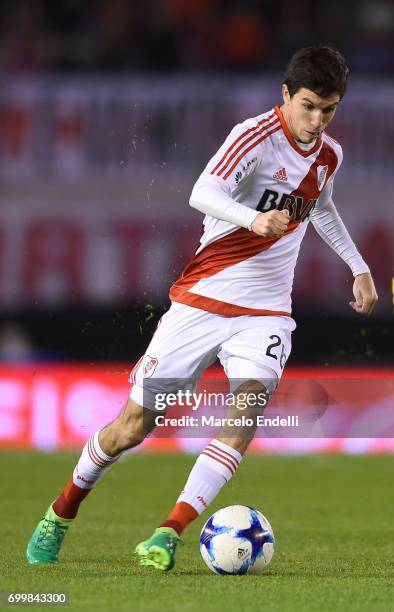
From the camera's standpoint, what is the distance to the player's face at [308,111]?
5168 millimetres

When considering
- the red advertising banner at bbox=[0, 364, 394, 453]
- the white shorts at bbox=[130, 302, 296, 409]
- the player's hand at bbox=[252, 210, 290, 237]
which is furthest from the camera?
the red advertising banner at bbox=[0, 364, 394, 453]

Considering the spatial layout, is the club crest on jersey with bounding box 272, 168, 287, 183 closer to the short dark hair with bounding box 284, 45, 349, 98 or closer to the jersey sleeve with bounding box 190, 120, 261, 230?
the jersey sleeve with bounding box 190, 120, 261, 230

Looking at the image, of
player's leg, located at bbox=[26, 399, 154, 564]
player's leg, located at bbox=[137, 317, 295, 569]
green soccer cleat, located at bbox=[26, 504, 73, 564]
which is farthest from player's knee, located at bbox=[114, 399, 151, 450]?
green soccer cleat, located at bbox=[26, 504, 73, 564]

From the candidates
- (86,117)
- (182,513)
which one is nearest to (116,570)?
(182,513)

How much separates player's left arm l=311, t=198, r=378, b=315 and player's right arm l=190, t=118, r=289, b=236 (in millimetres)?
612

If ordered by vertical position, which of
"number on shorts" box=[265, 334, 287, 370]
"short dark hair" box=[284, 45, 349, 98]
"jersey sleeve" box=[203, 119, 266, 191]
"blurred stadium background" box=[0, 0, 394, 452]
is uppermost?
"short dark hair" box=[284, 45, 349, 98]

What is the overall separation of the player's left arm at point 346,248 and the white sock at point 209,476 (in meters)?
0.94

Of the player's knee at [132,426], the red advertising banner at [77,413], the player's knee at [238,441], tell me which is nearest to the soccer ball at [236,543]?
the player's knee at [238,441]

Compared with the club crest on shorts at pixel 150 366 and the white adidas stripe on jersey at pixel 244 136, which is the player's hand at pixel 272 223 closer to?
the white adidas stripe on jersey at pixel 244 136

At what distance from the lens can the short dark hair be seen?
513 centimetres

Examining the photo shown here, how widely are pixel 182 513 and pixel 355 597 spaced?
0.82 m

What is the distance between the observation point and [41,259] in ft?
46.5

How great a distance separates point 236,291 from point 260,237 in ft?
0.79

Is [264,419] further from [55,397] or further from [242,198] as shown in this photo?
[55,397]
